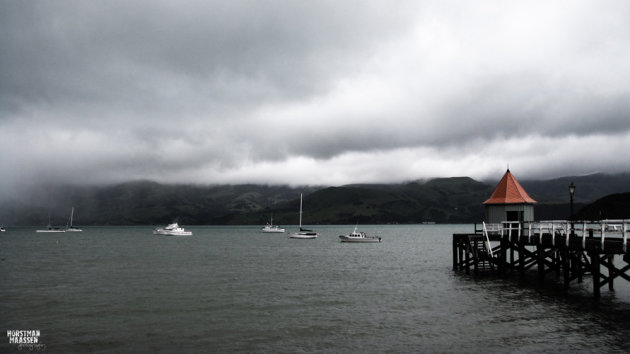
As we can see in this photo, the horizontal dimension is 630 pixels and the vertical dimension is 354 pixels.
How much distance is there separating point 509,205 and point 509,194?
51.9 inches

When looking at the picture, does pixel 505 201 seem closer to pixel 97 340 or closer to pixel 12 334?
pixel 97 340

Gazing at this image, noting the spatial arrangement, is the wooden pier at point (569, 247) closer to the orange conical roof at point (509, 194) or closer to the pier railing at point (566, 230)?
the pier railing at point (566, 230)

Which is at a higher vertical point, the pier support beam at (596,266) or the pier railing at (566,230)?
the pier railing at (566,230)

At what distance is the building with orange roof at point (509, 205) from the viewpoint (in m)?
47.9

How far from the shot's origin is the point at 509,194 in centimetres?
4888

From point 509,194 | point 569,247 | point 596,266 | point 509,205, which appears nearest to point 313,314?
point 596,266

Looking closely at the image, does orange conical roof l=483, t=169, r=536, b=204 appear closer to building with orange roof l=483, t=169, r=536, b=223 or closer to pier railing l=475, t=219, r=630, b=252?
building with orange roof l=483, t=169, r=536, b=223

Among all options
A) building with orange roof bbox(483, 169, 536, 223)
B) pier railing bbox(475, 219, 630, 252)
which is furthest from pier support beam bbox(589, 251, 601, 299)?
building with orange roof bbox(483, 169, 536, 223)

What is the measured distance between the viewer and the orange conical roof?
48.0 meters

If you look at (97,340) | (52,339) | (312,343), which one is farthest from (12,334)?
(312,343)

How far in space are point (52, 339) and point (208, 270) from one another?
32.5 meters

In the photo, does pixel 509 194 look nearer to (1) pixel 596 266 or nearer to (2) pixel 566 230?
(2) pixel 566 230

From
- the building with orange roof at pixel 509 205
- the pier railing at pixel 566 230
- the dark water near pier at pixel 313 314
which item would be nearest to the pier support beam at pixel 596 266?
the pier railing at pixel 566 230

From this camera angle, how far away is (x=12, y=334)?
22.5 metres
